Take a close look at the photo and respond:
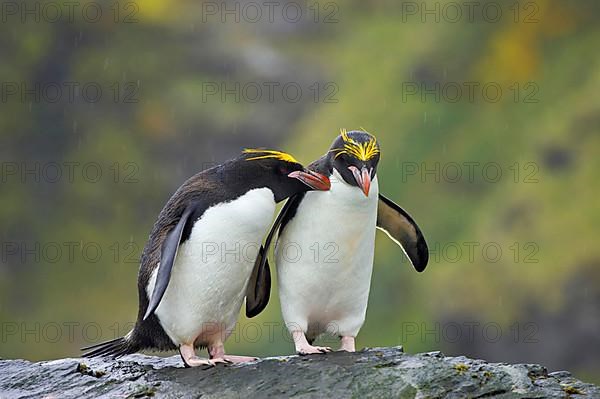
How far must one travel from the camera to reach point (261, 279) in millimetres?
5555

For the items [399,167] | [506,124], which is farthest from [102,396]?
[506,124]

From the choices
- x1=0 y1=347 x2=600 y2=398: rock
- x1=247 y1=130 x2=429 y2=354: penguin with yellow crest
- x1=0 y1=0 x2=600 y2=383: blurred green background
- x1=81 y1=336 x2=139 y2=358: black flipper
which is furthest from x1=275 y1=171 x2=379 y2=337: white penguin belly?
x1=0 y1=0 x2=600 y2=383: blurred green background

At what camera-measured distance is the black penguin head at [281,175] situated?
521 cm

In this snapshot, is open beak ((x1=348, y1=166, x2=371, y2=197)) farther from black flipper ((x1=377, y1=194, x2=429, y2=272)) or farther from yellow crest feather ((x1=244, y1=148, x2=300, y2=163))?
black flipper ((x1=377, y1=194, x2=429, y2=272))

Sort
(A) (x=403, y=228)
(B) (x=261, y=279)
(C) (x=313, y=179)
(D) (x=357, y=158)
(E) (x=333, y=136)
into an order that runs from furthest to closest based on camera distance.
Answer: (E) (x=333, y=136) < (A) (x=403, y=228) < (B) (x=261, y=279) < (C) (x=313, y=179) < (D) (x=357, y=158)

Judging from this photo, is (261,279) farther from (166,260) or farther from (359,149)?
(359,149)

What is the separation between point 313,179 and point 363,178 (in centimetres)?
31

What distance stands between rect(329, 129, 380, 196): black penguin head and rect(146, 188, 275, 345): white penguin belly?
1.36ft

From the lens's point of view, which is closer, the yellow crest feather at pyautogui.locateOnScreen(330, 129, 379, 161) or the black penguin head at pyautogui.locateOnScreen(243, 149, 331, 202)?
the yellow crest feather at pyautogui.locateOnScreen(330, 129, 379, 161)

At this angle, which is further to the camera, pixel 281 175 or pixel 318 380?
pixel 281 175

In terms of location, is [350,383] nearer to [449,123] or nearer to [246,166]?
[246,166]

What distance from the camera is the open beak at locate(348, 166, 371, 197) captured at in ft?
16.4

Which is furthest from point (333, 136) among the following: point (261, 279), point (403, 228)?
point (261, 279)

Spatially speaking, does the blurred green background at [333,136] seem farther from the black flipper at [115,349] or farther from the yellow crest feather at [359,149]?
the yellow crest feather at [359,149]
